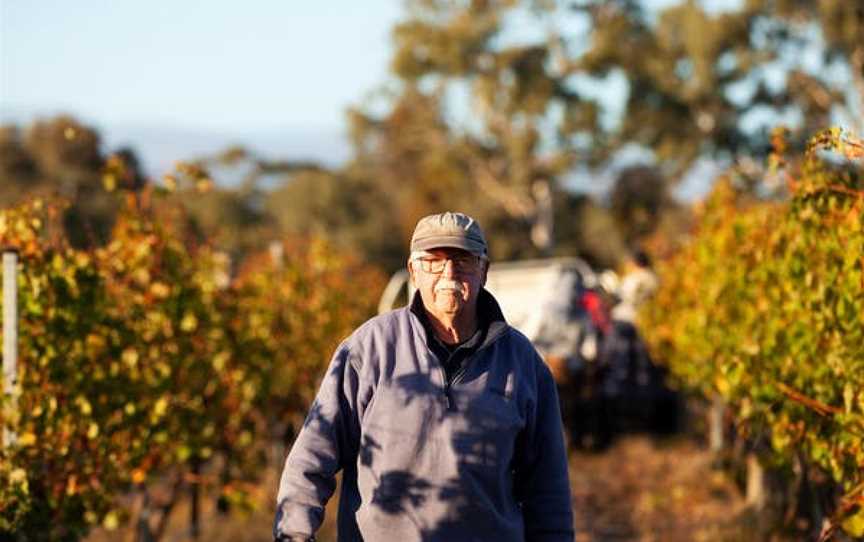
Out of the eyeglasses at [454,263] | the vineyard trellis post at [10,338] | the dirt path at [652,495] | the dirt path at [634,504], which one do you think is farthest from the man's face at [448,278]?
the dirt path at [652,495]

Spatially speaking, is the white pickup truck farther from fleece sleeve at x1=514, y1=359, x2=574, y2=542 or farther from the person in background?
fleece sleeve at x1=514, y1=359, x2=574, y2=542

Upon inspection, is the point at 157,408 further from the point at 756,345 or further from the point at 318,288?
the point at 318,288

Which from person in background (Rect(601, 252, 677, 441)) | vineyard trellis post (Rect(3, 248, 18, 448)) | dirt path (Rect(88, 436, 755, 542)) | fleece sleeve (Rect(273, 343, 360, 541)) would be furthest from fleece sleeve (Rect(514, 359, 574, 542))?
person in background (Rect(601, 252, 677, 441))

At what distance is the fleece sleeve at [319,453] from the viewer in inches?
165

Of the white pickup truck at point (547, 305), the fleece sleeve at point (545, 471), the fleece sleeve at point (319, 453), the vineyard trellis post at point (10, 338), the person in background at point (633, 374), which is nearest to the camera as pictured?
the fleece sleeve at point (319, 453)

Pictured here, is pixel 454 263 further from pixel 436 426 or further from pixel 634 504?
pixel 634 504

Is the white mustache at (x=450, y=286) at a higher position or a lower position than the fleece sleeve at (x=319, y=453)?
higher

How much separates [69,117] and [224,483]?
42.3 metres

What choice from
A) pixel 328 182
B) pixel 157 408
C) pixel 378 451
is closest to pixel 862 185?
pixel 157 408

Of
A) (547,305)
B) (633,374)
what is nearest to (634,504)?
(547,305)

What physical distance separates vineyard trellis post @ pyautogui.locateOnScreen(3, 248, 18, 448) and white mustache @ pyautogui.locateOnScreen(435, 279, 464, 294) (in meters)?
3.23

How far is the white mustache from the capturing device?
14.1ft

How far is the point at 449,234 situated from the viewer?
4.23 metres

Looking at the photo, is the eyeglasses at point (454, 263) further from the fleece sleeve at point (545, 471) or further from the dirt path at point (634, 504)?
the dirt path at point (634, 504)
